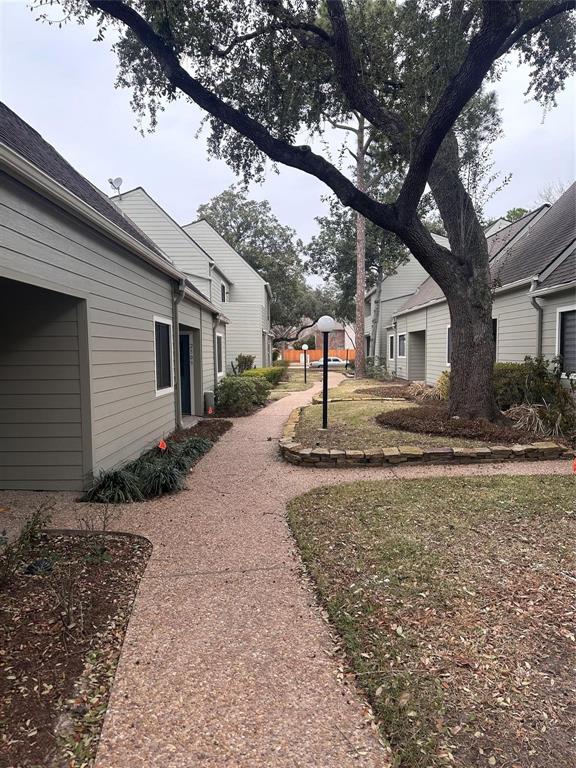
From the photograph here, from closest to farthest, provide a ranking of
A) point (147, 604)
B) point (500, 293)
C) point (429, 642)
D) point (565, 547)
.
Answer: point (429, 642) < point (147, 604) < point (565, 547) < point (500, 293)

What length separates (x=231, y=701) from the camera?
208cm

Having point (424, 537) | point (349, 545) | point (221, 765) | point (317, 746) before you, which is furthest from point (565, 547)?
point (221, 765)

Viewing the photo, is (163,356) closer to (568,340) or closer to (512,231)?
(568,340)

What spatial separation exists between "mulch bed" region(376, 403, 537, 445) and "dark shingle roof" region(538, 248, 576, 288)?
3184 mm

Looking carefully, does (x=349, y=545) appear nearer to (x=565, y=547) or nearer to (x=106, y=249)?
(x=565, y=547)

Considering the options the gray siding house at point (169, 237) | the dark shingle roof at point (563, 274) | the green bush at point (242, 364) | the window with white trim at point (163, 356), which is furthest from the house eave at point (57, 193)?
the green bush at point (242, 364)

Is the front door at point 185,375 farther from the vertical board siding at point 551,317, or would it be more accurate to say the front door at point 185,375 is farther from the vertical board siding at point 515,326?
the vertical board siding at point 551,317

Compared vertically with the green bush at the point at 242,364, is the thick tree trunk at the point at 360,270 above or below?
above

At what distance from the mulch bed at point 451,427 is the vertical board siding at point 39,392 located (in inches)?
216

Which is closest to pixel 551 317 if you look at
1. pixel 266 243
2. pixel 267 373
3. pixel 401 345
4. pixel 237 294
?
pixel 267 373

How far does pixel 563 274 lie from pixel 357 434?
5340 millimetres

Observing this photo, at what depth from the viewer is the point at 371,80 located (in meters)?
8.25

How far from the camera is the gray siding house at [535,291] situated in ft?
29.6

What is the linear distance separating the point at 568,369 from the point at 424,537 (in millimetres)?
6906
